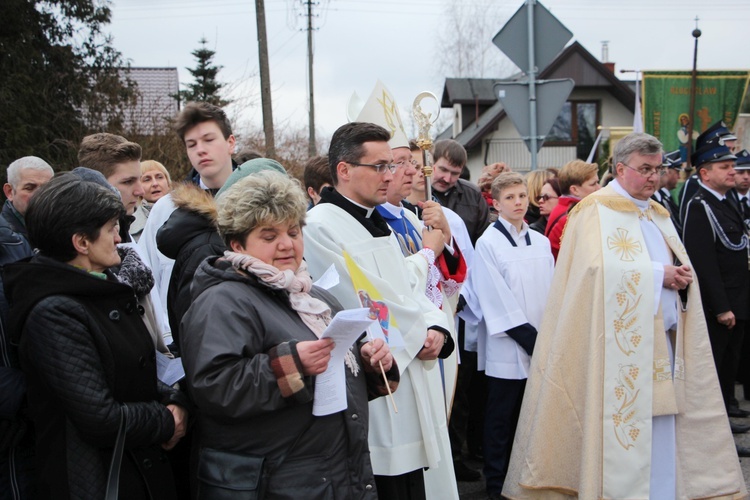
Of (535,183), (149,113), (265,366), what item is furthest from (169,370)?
(149,113)

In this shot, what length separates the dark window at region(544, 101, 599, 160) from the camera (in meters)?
30.0

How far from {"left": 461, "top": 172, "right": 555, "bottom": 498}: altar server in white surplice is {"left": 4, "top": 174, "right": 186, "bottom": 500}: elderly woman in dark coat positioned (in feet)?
8.62

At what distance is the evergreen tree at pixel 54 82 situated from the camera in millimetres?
13469

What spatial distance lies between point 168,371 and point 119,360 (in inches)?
13.1

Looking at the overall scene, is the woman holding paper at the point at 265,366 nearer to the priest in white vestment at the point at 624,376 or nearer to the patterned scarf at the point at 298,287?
the patterned scarf at the point at 298,287

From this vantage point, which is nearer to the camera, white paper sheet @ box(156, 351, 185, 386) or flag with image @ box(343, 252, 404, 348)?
white paper sheet @ box(156, 351, 185, 386)

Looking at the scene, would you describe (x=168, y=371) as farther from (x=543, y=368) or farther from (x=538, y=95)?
(x=538, y=95)

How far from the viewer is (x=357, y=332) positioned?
95.9 inches

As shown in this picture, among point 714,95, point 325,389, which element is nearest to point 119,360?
point 325,389

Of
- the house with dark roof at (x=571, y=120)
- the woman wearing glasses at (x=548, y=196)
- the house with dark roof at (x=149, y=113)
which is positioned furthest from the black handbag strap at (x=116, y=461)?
the house with dark roof at (x=571, y=120)

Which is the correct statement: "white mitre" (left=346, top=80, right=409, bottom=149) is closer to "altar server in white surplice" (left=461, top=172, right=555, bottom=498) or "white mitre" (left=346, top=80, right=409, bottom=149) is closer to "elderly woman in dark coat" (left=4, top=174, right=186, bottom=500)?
"altar server in white surplice" (left=461, top=172, right=555, bottom=498)

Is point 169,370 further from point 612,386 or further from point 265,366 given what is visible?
point 612,386

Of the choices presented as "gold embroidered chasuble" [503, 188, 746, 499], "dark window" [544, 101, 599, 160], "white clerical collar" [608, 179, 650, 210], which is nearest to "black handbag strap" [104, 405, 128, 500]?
"gold embroidered chasuble" [503, 188, 746, 499]

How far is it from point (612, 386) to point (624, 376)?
0.10 meters
